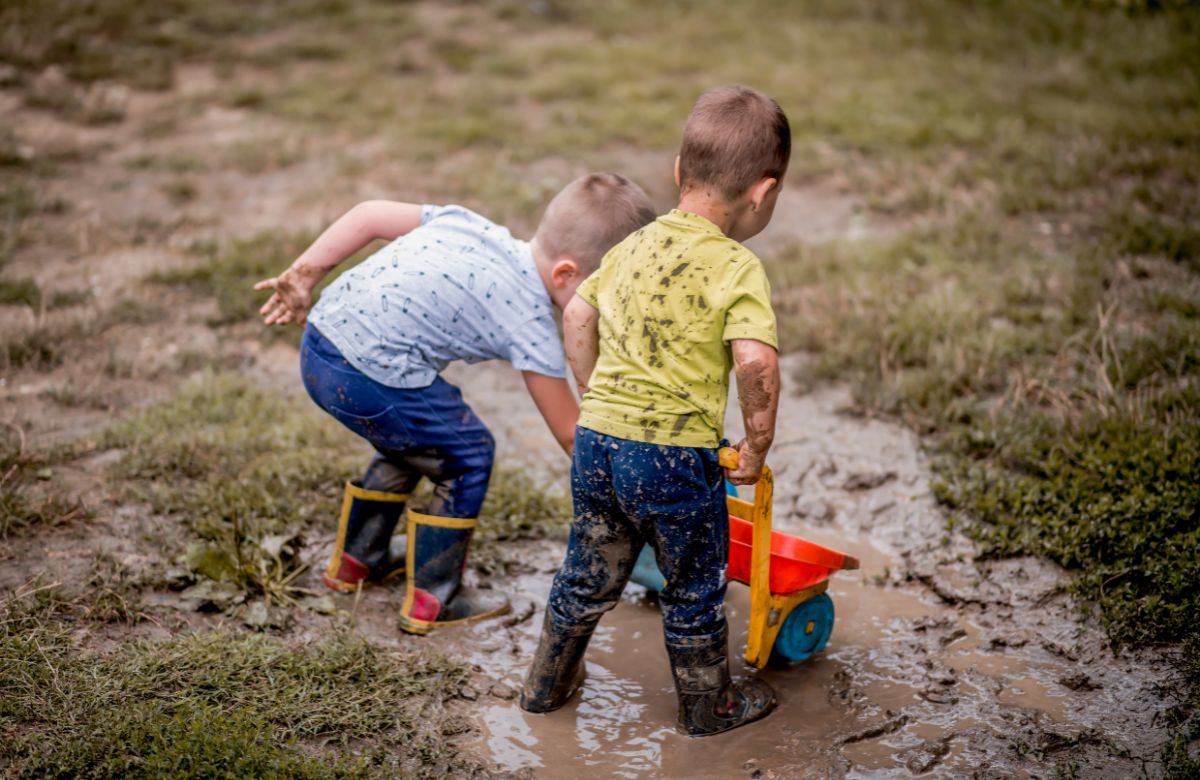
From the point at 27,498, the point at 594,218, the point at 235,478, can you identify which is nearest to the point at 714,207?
the point at 594,218

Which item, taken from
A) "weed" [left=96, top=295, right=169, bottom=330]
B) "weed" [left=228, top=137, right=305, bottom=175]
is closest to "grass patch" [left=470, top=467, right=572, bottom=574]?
"weed" [left=96, top=295, right=169, bottom=330]

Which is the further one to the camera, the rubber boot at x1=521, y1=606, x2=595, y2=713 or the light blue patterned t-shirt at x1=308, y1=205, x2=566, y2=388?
the light blue patterned t-shirt at x1=308, y1=205, x2=566, y2=388

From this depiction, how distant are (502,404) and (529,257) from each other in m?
1.77

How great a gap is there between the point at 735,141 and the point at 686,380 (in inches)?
24.4

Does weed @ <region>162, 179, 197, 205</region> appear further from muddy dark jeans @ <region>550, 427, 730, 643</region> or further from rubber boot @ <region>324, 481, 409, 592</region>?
muddy dark jeans @ <region>550, 427, 730, 643</region>

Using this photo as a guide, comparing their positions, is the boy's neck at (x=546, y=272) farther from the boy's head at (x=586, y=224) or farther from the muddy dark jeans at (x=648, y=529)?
the muddy dark jeans at (x=648, y=529)

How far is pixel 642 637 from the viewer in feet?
11.5

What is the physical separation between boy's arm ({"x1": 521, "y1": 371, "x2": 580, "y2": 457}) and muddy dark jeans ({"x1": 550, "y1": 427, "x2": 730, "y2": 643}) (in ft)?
0.98

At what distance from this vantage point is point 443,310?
3246 millimetres

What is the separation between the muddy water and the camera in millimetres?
2877

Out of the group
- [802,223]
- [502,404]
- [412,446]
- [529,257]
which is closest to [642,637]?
[412,446]

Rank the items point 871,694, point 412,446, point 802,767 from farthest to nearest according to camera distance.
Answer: point 412,446
point 871,694
point 802,767

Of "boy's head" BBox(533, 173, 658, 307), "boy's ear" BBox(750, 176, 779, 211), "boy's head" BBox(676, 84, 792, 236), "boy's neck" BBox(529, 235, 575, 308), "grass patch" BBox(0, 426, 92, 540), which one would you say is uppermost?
"boy's head" BBox(676, 84, 792, 236)

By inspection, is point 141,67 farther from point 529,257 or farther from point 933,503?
point 933,503
